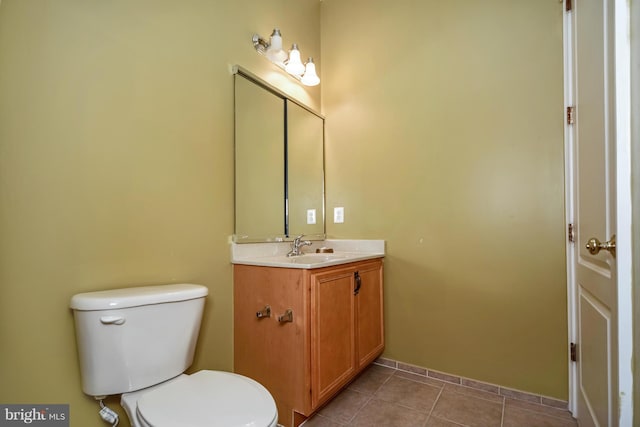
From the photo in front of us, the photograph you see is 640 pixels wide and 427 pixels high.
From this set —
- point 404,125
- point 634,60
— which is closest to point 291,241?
point 404,125

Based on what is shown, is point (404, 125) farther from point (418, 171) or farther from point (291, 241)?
point (291, 241)

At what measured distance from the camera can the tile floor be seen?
1493mm

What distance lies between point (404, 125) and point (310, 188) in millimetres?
797

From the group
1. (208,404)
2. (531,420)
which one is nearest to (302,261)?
(208,404)

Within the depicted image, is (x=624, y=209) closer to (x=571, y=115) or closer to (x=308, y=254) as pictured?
(x=571, y=115)

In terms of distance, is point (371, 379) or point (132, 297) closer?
point (132, 297)

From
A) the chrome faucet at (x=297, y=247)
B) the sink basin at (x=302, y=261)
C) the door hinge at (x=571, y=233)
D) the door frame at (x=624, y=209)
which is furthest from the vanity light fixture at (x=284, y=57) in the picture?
the door hinge at (x=571, y=233)

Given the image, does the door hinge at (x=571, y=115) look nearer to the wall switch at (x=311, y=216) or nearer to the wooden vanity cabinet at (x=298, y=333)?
the wooden vanity cabinet at (x=298, y=333)

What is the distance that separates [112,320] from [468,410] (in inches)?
67.9

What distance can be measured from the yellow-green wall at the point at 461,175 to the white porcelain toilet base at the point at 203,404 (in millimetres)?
1305

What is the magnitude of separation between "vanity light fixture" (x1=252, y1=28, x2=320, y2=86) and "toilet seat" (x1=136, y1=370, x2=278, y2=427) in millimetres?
1766

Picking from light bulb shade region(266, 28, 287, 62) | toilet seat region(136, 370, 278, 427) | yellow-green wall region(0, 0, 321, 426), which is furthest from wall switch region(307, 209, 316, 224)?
toilet seat region(136, 370, 278, 427)

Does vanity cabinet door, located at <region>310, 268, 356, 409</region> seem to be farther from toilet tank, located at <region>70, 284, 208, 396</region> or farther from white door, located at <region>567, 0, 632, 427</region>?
white door, located at <region>567, 0, 632, 427</region>

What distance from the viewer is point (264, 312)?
1.49 m
